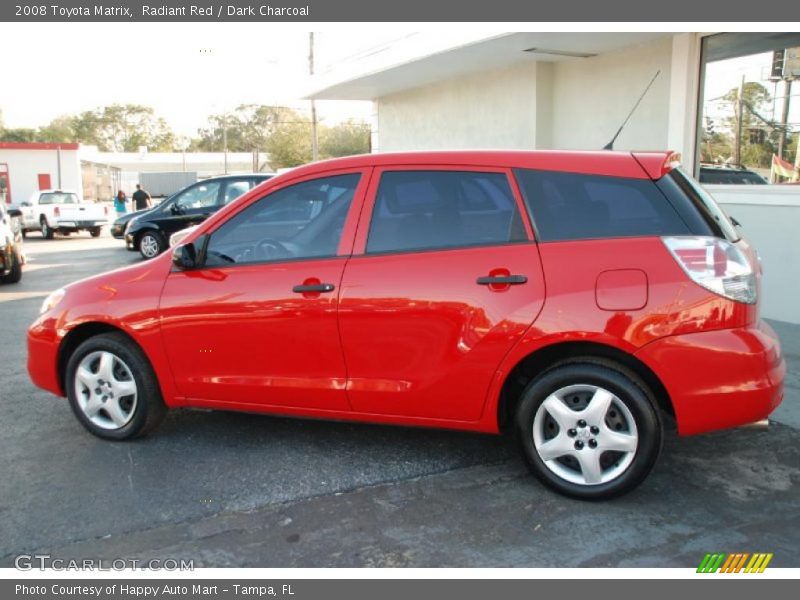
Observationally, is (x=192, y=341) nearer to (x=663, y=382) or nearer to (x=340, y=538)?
(x=340, y=538)

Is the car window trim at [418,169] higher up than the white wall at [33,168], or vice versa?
the white wall at [33,168]

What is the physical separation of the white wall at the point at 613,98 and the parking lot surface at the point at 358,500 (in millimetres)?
5269

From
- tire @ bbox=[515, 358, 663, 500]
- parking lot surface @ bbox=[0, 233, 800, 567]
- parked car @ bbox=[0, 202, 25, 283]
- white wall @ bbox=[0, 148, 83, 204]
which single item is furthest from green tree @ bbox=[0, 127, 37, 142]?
tire @ bbox=[515, 358, 663, 500]

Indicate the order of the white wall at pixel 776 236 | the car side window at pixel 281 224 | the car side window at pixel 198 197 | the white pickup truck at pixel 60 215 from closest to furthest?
the car side window at pixel 281 224 → the white wall at pixel 776 236 → the car side window at pixel 198 197 → the white pickup truck at pixel 60 215

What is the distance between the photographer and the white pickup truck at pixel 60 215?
22.7 m

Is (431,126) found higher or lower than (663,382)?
higher

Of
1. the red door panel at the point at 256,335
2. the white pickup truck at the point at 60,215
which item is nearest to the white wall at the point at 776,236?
the red door panel at the point at 256,335

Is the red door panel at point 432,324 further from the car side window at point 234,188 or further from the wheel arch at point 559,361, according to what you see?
the car side window at point 234,188

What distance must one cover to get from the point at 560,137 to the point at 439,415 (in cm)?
816

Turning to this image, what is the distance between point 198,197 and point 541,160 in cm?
1230

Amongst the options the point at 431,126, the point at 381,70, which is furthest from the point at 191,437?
the point at 431,126

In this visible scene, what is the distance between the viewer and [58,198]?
23.8m

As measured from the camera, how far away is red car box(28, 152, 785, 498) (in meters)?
3.44

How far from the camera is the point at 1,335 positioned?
7898mm
